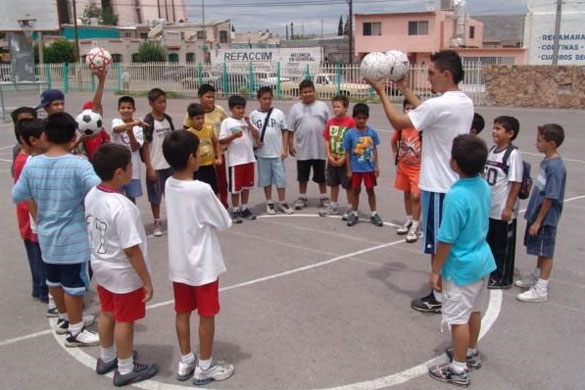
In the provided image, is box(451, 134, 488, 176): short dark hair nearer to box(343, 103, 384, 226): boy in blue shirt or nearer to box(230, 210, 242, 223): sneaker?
box(343, 103, 384, 226): boy in blue shirt

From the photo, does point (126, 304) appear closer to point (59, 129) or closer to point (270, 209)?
point (59, 129)

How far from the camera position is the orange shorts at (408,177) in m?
7.12

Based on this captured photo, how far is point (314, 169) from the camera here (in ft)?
28.6

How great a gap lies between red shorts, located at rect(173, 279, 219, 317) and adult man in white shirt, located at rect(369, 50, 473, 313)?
1.94m

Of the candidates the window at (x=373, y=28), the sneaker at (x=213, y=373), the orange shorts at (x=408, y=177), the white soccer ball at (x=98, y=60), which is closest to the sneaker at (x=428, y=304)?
the sneaker at (x=213, y=373)

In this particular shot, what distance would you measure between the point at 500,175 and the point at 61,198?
3863 millimetres

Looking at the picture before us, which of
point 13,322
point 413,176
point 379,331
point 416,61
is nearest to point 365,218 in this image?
point 413,176

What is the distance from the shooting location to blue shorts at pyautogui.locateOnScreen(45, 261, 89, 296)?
178 inches

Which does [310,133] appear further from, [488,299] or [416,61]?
[416,61]

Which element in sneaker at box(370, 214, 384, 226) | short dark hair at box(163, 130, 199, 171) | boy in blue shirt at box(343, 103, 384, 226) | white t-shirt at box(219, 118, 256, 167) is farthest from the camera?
white t-shirt at box(219, 118, 256, 167)

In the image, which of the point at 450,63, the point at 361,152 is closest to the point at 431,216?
the point at 450,63

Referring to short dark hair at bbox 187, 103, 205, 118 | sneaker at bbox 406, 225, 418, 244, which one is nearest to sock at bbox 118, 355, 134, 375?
short dark hair at bbox 187, 103, 205, 118

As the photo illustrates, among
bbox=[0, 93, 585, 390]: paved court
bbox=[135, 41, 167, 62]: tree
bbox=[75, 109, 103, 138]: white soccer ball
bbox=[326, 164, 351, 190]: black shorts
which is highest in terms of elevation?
bbox=[135, 41, 167, 62]: tree

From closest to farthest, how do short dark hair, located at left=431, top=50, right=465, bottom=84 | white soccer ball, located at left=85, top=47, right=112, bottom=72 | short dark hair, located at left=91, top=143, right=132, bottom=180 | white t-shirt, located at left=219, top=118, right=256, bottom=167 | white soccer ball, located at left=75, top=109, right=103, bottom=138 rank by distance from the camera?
short dark hair, located at left=91, top=143, right=132, bottom=180 < short dark hair, located at left=431, top=50, right=465, bottom=84 < white soccer ball, located at left=75, top=109, right=103, bottom=138 < white soccer ball, located at left=85, top=47, right=112, bottom=72 < white t-shirt, located at left=219, top=118, right=256, bottom=167
